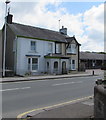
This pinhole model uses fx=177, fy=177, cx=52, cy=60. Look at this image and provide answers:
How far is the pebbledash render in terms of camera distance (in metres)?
26.8

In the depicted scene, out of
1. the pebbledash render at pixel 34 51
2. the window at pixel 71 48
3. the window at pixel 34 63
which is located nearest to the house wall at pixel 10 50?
the pebbledash render at pixel 34 51

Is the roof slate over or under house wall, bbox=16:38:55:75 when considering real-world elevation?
over

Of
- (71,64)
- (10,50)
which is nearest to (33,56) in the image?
(10,50)

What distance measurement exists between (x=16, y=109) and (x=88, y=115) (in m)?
2.90

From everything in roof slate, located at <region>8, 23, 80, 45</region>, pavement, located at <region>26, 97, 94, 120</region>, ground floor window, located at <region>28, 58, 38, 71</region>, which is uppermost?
roof slate, located at <region>8, 23, 80, 45</region>

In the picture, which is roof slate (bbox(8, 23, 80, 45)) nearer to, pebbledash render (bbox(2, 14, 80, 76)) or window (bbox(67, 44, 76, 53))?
pebbledash render (bbox(2, 14, 80, 76))

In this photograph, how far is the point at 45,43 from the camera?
99.5ft

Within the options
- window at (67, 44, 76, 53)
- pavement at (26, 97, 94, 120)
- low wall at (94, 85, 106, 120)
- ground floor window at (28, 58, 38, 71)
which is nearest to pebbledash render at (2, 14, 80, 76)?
ground floor window at (28, 58, 38, 71)

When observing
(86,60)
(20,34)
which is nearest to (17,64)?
(20,34)

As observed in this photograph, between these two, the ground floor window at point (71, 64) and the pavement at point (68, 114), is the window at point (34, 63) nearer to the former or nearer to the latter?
the ground floor window at point (71, 64)

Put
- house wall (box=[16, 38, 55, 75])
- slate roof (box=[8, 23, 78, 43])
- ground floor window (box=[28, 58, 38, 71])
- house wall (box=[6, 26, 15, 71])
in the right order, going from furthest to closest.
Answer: house wall (box=[6, 26, 15, 71]) → ground floor window (box=[28, 58, 38, 71]) → slate roof (box=[8, 23, 78, 43]) → house wall (box=[16, 38, 55, 75])

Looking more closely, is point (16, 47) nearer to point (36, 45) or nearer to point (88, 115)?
point (36, 45)

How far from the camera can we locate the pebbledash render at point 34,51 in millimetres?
26750

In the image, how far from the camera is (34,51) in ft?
93.7
